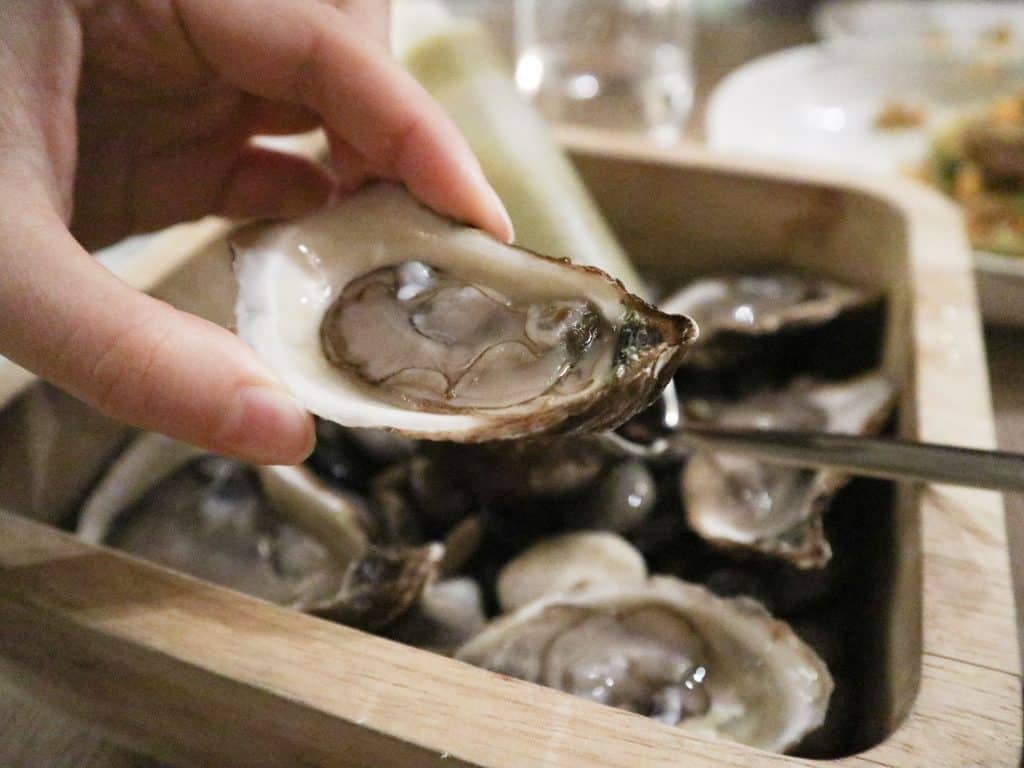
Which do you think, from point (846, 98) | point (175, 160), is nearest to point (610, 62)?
point (846, 98)

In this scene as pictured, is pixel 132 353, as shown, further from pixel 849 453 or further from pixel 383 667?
pixel 849 453

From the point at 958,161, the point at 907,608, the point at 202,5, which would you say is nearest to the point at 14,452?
the point at 202,5

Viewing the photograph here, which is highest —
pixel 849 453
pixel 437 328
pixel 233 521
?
pixel 437 328

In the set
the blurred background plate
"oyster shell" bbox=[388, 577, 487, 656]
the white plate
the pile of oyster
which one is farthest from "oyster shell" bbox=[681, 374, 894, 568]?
the blurred background plate

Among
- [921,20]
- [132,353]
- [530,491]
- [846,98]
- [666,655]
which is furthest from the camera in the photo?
[921,20]

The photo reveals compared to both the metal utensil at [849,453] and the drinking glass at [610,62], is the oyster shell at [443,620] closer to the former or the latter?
the metal utensil at [849,453]

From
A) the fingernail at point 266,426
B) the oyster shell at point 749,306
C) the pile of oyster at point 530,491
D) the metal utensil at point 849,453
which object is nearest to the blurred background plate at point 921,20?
the oyster shell at point 749,306

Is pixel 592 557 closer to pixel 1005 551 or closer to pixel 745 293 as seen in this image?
pixel 1005 551
